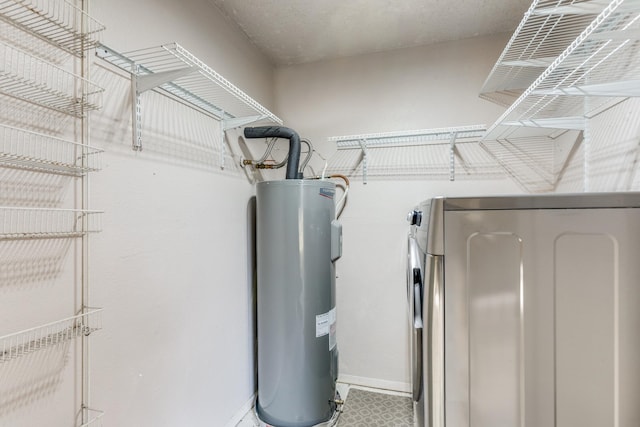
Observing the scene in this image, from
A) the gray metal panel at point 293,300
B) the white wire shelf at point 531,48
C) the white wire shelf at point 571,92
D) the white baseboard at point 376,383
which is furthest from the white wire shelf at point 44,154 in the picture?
the white baseboard at point 376,383

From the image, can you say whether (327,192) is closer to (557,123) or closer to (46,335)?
(557,123)

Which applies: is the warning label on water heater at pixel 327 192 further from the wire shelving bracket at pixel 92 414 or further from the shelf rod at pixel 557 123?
the wire shelving bracket at pixel 92 414

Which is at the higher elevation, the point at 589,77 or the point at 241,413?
the point at 589,77

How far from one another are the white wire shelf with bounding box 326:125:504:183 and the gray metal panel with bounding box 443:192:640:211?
1.21 metres

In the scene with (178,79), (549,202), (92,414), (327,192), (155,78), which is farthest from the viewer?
(327,192)

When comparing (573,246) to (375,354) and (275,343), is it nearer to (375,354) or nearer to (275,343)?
(275,343)

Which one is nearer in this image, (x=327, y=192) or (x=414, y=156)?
(x=327, y=192)

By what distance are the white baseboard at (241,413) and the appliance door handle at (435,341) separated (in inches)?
55.0

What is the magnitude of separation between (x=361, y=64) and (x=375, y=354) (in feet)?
7.27

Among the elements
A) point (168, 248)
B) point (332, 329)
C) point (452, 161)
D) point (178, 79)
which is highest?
point (178, 79)

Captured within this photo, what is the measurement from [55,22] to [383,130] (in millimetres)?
1860

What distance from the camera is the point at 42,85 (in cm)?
89

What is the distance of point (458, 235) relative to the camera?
0.88 m

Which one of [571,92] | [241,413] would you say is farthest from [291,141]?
[241,413]
